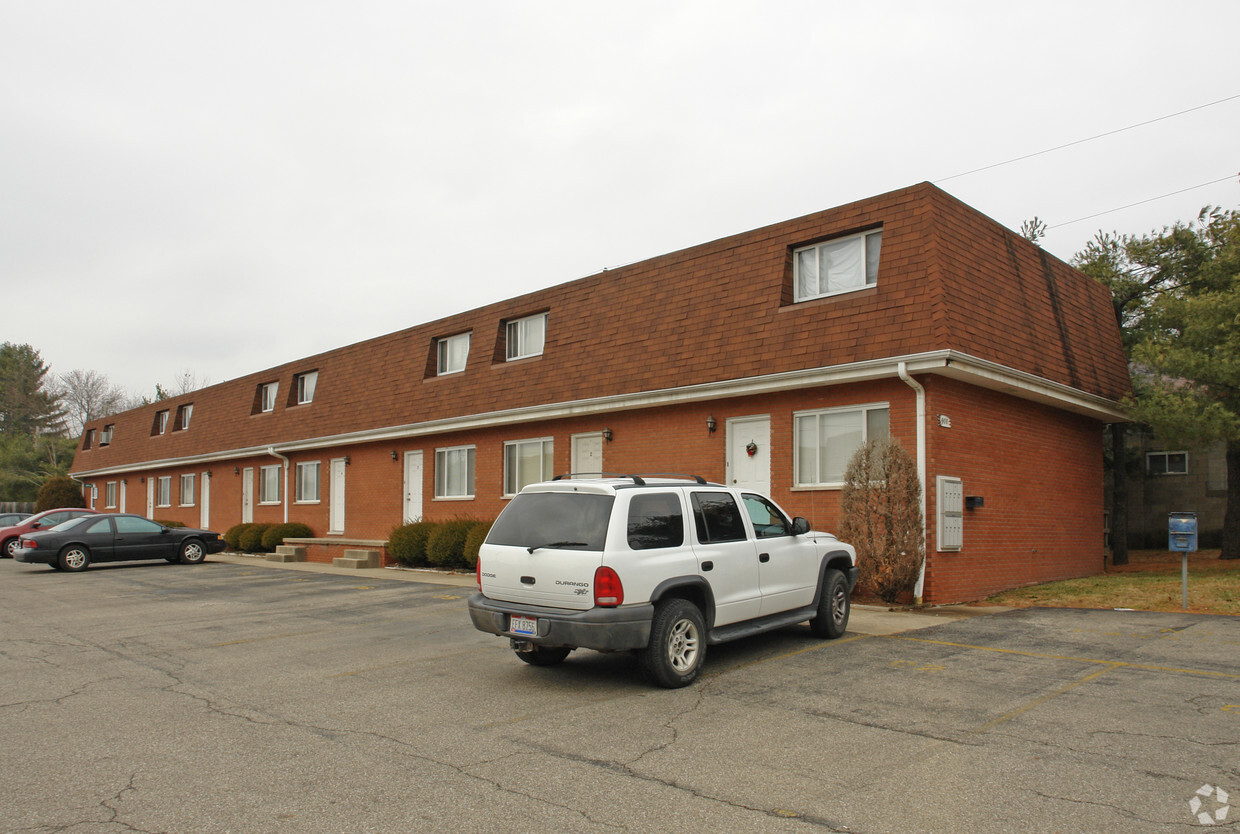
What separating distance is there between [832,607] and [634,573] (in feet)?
11.0

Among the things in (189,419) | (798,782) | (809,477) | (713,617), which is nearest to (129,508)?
(189,419)

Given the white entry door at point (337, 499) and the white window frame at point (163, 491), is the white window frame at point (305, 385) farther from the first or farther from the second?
the white window frame at point (163, 491)

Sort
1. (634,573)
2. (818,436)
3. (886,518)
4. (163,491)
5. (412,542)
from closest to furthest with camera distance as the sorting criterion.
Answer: (634,573), (886,518), (818,436), (412,542), (163,491)

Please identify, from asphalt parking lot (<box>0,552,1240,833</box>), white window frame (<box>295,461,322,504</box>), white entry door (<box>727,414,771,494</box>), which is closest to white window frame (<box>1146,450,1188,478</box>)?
asphalt parking lot (<box>0,552,1240,833</box>)

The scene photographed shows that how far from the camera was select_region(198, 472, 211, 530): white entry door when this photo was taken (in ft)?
109

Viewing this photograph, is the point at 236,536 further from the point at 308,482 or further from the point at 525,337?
the point at 525,337

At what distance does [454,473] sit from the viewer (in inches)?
851

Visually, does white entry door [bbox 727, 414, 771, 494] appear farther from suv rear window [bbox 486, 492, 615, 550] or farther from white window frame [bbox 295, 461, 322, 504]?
white window frame [bbox 295, 461, 322, 504]

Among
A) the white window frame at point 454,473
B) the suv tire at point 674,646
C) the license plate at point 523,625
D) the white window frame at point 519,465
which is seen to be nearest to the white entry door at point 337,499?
the white window frame at point 454,473

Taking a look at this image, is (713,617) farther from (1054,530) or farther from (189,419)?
(189,419)

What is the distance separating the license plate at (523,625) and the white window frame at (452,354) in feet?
46.9

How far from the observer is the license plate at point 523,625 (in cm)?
762

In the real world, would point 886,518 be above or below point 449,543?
above

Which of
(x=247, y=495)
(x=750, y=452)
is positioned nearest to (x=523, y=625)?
(x=750, y=452)
